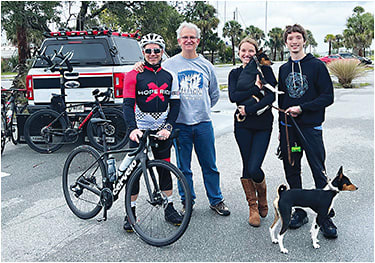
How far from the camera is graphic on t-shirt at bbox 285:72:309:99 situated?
368 centimetres

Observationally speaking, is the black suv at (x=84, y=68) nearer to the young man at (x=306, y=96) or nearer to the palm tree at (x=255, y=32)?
the young man at (x=306, y=96)

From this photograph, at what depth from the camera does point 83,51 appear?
740cm

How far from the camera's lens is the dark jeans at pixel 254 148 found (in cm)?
388

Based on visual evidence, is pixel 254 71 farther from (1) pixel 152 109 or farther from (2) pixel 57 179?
(2) pixel 57 179

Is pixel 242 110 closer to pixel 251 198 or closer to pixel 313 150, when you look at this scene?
pixel 313 150

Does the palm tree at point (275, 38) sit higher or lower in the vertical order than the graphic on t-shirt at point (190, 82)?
higher

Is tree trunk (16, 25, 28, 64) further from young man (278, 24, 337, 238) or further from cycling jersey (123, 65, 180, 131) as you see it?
young man (278, 24, 337, 238)

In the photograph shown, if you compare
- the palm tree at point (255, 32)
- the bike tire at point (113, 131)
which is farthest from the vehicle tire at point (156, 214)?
the palm tree at point (255, 32)

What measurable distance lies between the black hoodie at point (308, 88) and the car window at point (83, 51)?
4.29 m

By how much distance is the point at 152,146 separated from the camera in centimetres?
384

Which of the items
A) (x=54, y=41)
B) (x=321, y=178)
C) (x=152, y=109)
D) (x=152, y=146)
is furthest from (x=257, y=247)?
(x=54, y=41)

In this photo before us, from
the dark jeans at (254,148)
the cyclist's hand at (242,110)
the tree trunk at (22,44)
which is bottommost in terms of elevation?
the dark jeans at (254,148)

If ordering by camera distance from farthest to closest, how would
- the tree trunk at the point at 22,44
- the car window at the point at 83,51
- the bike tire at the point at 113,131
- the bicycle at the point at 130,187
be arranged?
1. the tree trunk at the point at 22,44
2. the car window at the point at 83,51
3. the bike tire at the point at 113,131
4. the bicycle at the point at 130,187

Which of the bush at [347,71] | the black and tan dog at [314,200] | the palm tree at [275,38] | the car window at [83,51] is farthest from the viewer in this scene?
the palm tree at [275,38]
